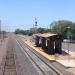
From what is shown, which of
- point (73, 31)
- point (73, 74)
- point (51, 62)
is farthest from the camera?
point (73, 31)

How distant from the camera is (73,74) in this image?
22953 millimetres

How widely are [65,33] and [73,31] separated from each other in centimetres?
506

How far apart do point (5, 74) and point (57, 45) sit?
2460cm

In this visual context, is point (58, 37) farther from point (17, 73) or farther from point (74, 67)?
point (17, 73)

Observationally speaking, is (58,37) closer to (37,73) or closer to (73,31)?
(37,73)

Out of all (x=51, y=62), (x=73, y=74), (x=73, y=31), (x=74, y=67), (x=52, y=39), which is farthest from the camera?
(x=73, y=31)

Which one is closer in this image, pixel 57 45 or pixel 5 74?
pixel 5 74

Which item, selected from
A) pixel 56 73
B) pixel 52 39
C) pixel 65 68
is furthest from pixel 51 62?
pixel 52 39

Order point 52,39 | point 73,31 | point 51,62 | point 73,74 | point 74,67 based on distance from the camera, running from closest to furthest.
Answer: point 73,74
point 74,67
point 51,62
point 52,39
point 73,31

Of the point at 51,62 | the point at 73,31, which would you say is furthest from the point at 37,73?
the point at 73,31

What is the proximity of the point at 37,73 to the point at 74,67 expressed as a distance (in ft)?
12.7

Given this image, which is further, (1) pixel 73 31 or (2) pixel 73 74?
(1) pixel 73 31

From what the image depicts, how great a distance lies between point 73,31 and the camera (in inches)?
3750

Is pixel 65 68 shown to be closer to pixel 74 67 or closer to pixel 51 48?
pixel 74 67
